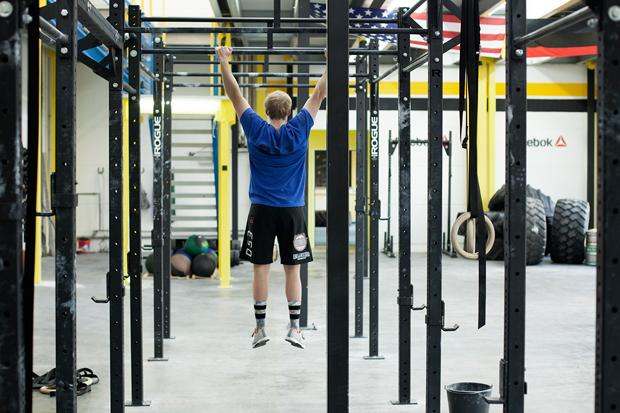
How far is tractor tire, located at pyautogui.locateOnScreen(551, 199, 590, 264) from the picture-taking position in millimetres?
13320

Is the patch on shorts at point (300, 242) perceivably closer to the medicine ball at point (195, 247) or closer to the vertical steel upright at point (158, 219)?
the vertical steel upright at point (158, 219)

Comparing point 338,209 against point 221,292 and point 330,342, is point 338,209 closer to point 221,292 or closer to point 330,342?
point 330,342

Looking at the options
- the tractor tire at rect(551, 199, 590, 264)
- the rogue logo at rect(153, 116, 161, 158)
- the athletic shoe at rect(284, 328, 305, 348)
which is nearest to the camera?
the athletic shoe at rect(284, 328, 305, 348)

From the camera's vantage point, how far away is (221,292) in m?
9.95

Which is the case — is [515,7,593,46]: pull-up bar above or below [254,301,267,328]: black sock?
above

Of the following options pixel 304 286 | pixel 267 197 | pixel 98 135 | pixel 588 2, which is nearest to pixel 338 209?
Result: pixel 588 2

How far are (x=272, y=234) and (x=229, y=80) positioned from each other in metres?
1.02

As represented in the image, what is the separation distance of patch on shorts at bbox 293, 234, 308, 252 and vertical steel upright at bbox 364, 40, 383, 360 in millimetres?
1565

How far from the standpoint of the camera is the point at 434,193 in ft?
13.6

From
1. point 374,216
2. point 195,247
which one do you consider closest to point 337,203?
point 374,216

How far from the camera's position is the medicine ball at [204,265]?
11.3m

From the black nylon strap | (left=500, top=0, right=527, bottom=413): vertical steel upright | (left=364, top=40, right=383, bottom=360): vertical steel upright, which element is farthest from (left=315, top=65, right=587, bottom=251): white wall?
(left=500, top=0, right=527, bottom=413): vertical steel upright

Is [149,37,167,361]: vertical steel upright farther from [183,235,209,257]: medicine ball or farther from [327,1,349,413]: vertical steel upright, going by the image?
[183,235,209,257]: medicine ball

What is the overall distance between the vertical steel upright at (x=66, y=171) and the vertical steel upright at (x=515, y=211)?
1.68 m
